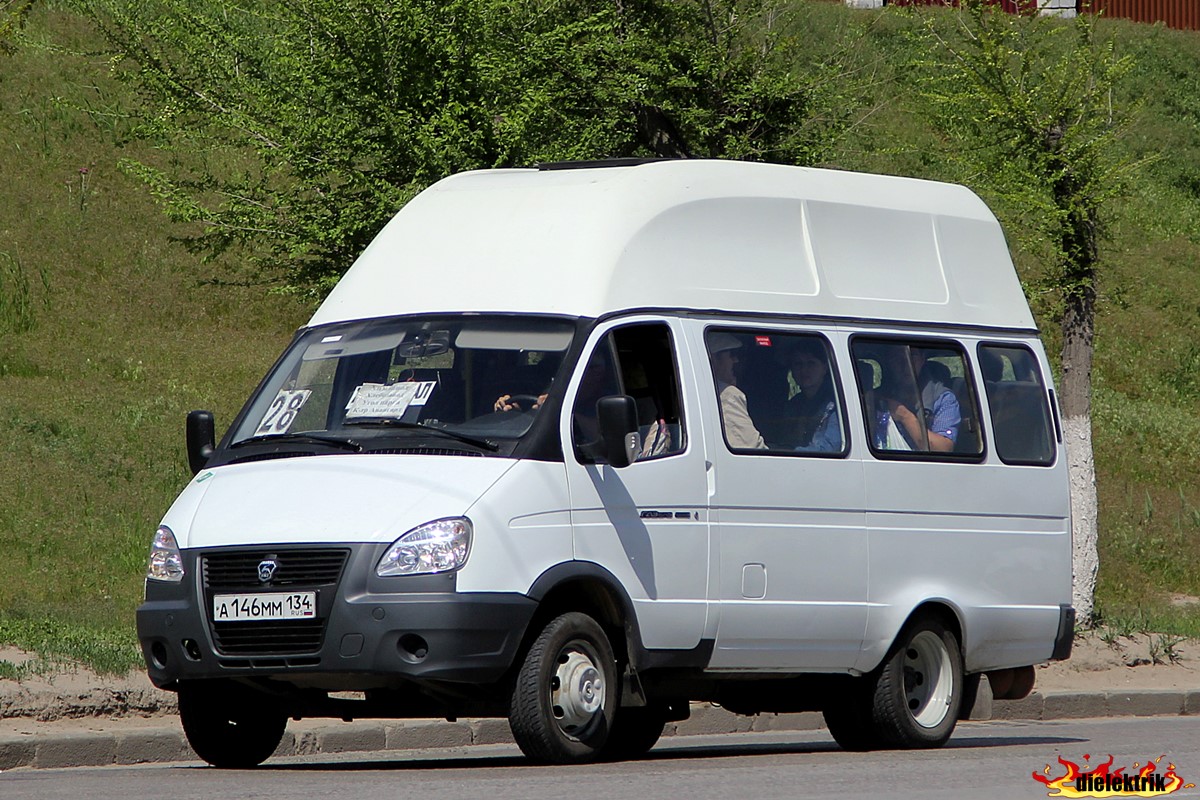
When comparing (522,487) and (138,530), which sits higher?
(522,487)

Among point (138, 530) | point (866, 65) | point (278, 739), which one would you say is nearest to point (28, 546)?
point (138, 530)

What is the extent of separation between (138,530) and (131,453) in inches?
110

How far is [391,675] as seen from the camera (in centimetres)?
830

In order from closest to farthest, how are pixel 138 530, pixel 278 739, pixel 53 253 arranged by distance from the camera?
pixel 278 739, pixel 138 530, pixel 53 253

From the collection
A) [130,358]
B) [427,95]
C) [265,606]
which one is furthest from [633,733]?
[130,358]

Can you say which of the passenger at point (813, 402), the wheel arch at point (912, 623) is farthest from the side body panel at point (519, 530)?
the wheel arch at point (912, 623)

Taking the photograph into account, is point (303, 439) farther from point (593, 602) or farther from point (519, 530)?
point (593, 602)

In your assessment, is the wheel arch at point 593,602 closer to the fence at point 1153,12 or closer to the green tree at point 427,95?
the green tree at point 427,95

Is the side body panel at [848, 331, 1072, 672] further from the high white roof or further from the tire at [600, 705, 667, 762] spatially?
the tire at [600, 705, 667, 762]

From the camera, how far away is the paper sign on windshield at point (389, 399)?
9.01 m

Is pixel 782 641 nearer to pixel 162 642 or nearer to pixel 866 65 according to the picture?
pixel 162 642

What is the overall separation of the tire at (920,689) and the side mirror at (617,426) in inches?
99.0

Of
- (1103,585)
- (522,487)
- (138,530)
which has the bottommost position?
(1103,585)

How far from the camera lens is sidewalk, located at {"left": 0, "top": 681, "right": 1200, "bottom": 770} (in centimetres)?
1017
